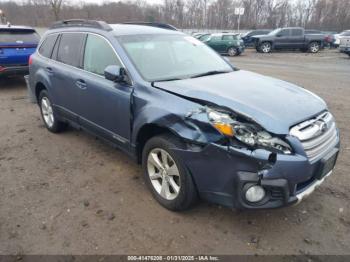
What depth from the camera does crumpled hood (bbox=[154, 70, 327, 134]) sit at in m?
2.57

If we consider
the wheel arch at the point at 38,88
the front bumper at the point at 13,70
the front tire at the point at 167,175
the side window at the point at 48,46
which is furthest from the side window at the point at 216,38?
the front tire at the point at 167,175

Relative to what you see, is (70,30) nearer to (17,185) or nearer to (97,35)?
(97,35)

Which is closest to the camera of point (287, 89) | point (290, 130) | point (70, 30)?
point (290, 130)

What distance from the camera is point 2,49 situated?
809 centimetres

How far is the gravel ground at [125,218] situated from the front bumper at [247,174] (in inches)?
17.1

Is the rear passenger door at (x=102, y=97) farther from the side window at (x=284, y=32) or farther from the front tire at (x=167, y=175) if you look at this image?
the side window at (x=284, y=32)

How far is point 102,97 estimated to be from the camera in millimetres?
3668

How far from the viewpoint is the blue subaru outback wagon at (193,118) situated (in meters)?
2.48

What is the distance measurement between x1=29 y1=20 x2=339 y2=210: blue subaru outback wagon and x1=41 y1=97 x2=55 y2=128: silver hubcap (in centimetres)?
86

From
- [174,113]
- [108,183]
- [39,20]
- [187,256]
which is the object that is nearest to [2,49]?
[108,183]

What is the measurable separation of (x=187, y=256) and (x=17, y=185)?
2.33 m

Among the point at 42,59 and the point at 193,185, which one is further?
the point at 42,59

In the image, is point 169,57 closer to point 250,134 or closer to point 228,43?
point 250,134

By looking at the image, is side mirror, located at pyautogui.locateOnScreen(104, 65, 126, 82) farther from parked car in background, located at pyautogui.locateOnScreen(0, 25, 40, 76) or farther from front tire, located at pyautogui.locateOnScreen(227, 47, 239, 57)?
front tire, located at pyautogui.locateOnScreen(227, 47, 239, 57)
